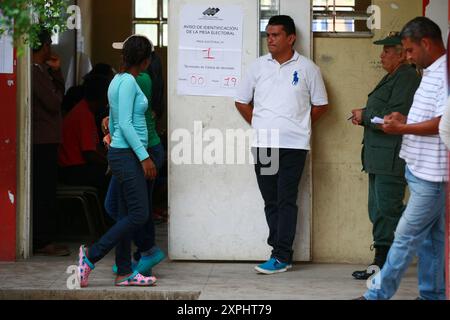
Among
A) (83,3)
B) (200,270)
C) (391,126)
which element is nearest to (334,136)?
(200,270)

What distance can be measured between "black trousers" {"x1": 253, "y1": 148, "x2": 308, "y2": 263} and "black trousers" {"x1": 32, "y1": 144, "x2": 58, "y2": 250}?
6.06ft

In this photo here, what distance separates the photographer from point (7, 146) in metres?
7.86

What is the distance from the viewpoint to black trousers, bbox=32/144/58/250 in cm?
836

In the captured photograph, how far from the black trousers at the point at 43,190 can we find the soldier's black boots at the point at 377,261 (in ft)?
8.72

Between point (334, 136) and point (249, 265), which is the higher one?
point (334, 136)

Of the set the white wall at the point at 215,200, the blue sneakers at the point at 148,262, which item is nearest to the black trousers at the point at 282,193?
the white wall at the point at 215,200

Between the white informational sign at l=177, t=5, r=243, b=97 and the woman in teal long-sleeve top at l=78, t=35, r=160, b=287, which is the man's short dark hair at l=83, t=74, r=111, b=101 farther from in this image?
the woman in teal long-sleeve top at l=78, t=35, r=160, b=287

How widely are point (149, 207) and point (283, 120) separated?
48.4 inches

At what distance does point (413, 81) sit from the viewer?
7.04m

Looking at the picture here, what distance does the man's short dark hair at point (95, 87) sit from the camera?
9633 mm

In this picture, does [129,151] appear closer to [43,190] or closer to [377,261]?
[43,190]

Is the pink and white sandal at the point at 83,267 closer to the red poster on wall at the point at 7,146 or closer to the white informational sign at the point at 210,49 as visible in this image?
the red poster on wall at the point at 7,146
